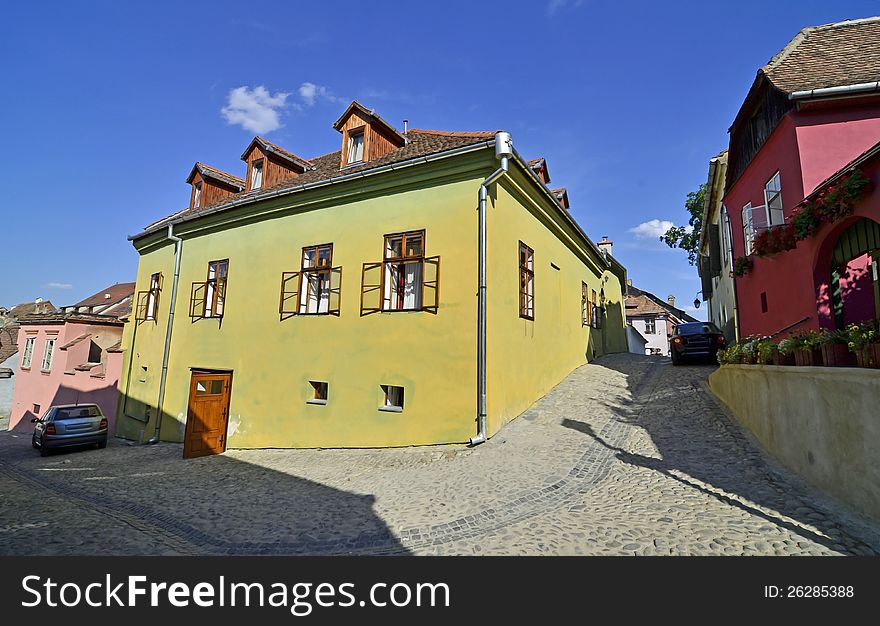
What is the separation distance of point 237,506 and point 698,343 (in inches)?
552

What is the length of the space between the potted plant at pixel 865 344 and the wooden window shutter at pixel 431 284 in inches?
246

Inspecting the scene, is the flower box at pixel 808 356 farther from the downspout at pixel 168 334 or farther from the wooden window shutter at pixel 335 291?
the downspout at pixel 168 334

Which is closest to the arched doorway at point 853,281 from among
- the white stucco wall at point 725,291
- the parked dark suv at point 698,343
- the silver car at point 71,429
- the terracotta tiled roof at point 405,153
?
the white stucco wall at point 725,291

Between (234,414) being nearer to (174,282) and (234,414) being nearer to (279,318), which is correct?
(279,318)

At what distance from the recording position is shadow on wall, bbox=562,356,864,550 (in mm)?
4831

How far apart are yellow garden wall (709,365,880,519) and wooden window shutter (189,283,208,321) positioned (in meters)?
14.2

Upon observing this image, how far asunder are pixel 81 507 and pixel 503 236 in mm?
9000

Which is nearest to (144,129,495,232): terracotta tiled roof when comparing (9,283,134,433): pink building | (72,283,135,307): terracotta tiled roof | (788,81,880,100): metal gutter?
(788,81,880,100): metal gutter

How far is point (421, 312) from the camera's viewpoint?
912 cm

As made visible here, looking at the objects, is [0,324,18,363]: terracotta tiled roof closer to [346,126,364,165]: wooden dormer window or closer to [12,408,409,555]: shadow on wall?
[12,408,409,555]: shadow on wall

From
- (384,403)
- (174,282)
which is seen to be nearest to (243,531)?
(384,403)

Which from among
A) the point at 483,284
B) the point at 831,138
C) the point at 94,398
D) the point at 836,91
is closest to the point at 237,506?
the point at 483,284

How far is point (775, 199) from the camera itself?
31.9ft

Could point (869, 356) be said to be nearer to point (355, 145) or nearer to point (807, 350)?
point (807, 350)
